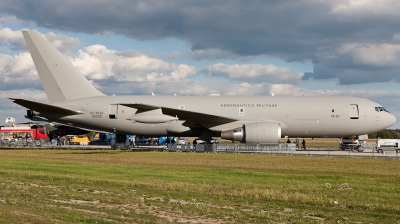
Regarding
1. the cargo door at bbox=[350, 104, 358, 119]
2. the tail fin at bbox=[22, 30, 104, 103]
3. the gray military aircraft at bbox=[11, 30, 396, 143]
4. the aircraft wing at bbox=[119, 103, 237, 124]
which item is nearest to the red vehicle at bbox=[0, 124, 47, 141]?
the tail fin at bbox=[22, 30, 104, 103]

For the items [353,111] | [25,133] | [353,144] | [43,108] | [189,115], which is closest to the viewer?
[189,115]

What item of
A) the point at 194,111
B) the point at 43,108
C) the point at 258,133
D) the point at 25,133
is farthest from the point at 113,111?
the point at 25,133

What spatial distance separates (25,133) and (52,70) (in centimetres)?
6365

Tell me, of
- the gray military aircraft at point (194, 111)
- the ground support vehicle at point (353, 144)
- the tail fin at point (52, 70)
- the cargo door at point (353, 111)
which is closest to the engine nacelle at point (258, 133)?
the gray military aircraft at point (194, 111)

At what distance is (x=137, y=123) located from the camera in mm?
40250

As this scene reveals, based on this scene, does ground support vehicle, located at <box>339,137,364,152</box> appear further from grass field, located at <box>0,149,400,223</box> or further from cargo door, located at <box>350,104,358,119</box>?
grass field, located at <box>0,149,400,223</box>

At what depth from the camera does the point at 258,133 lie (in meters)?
36.5

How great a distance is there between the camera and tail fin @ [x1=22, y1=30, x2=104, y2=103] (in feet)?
135

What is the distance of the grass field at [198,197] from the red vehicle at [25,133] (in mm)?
71279

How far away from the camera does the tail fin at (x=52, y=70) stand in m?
41.1

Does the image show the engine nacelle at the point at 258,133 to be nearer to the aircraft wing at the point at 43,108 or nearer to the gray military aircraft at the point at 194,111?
the gray military aircraft at the point at 194,111

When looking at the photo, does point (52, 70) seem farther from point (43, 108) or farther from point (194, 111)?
point (194, 111)

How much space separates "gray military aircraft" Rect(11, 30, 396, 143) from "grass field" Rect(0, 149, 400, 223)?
16279 mm

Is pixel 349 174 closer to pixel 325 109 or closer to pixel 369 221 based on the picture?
pixel 369 221
